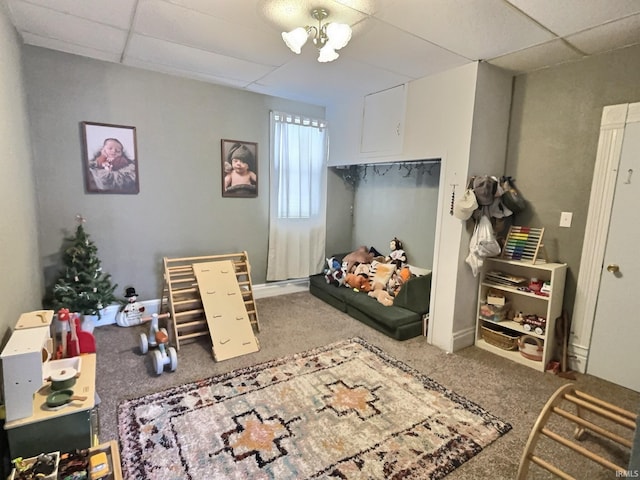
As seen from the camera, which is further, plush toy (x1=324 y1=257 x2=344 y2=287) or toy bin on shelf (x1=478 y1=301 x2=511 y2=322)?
plush toy (x1=324 y1=257 x2=344 y2=287)

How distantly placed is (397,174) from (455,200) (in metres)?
1.33

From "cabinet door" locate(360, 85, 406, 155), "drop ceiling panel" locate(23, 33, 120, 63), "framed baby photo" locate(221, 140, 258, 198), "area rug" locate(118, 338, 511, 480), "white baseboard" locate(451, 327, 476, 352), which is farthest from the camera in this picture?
"framed baby photo" locate(221, 140, 258, 198)

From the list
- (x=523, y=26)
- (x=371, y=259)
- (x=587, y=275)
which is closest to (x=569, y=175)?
(x=587, y=275)

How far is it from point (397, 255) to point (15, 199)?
347cm

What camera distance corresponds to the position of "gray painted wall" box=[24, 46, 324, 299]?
9.52ft

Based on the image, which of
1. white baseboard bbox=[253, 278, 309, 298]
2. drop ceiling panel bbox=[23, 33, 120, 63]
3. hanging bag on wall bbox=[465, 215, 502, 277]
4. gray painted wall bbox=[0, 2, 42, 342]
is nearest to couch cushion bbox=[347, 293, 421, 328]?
hanging bag on wall bbox=[465, 215, 502, 277]

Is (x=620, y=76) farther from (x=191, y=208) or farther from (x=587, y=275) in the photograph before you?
(x=191, y=208)

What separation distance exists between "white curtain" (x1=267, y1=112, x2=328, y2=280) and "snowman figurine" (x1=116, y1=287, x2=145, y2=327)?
1519mm

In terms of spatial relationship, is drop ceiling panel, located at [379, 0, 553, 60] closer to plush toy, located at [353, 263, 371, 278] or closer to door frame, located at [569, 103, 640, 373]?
door frame, located at [569, 103, 640, 373]

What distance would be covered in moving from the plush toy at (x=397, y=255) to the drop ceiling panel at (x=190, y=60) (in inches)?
93.8

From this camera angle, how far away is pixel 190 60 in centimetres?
Result: 288

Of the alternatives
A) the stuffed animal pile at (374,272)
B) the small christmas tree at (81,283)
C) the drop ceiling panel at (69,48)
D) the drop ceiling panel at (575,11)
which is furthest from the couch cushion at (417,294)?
the drop ceiling panel at (69,48)

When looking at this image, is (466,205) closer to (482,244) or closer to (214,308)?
(482,244)

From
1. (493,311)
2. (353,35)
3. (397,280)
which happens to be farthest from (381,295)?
(353,35)
